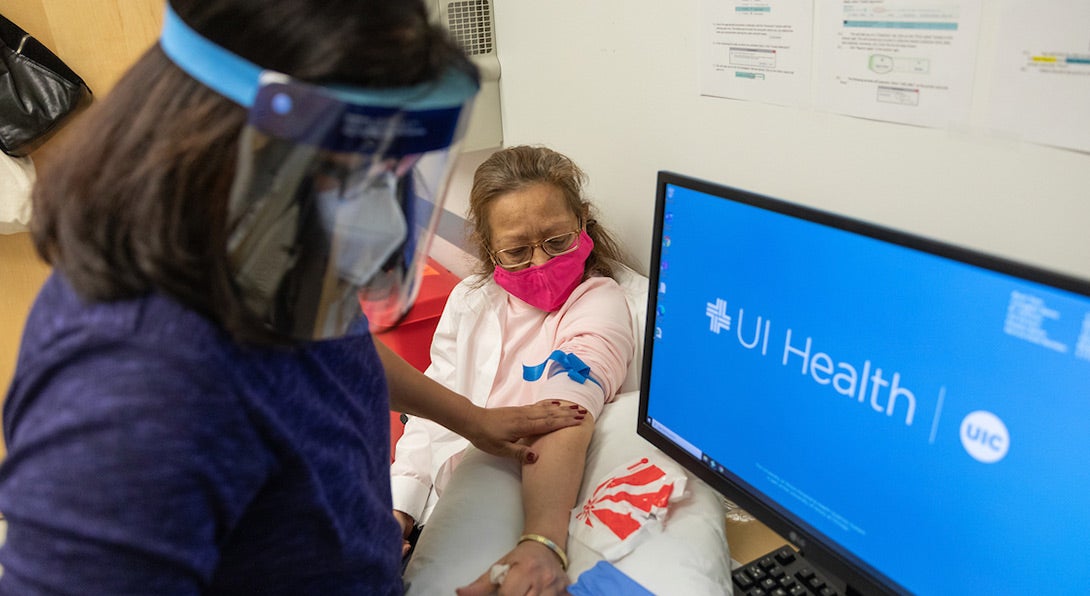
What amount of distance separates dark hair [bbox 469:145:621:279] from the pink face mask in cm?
6

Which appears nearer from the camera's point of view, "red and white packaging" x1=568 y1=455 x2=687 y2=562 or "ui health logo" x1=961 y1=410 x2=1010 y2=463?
"ui health logo" x1=961 y1=410 x2=1010 y2=463

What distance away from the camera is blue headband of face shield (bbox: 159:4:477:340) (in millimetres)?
576

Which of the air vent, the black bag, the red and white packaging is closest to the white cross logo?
the red and white packaging

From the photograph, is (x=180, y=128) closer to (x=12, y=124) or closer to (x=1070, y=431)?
(x=1070, y=431)

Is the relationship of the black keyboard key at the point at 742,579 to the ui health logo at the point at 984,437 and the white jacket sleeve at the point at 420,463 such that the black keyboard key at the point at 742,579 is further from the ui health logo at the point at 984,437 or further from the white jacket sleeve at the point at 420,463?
the white jacket sleeve at the point at 420,463

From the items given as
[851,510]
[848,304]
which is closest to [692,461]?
[851,510]

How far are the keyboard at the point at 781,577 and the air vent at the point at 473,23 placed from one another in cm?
159

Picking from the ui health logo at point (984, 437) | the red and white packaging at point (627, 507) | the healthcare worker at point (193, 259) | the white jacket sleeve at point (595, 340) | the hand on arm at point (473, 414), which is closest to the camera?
the healthcare worker at point (193, 259)

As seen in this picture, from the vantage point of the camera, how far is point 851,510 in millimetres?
828

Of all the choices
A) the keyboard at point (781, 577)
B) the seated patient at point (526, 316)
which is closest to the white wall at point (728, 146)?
the seated patient at point (526, 316)

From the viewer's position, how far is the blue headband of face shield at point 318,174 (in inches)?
22.7

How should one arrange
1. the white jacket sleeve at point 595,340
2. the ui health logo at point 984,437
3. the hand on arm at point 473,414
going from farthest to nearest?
the white jacket sleeve at point 595,340, the hand on arm at point 473,414, the ui health logo at point 984,437

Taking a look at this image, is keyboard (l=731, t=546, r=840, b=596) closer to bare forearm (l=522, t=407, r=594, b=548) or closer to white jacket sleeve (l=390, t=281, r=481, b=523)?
bare forearm (l=522, t=407, r=594, b=548)

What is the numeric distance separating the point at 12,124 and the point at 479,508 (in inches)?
80.3
